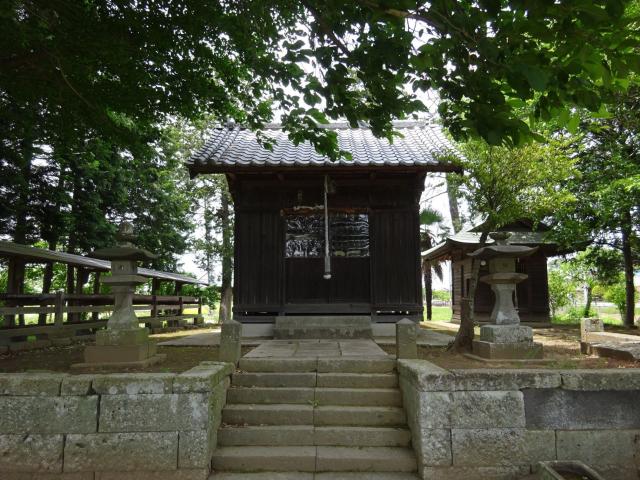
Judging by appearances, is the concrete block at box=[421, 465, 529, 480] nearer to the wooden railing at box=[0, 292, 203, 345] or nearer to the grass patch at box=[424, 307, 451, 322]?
the wooden railing at box=[0, 292, 203, 345]

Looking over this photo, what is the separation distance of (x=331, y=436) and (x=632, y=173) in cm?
1331

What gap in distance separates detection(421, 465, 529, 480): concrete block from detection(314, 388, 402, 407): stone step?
1033 mm

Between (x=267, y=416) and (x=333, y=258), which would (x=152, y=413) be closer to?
(x=267, y=416)

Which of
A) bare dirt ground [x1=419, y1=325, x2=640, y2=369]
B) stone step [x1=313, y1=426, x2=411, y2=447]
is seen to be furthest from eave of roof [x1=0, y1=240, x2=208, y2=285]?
bare dirt ground [x1=419, y1=325, x2=640, y2=369]

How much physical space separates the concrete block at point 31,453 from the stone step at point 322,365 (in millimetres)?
2394

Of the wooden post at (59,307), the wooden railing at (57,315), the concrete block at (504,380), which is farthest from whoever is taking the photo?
the wooden post at (59,307)

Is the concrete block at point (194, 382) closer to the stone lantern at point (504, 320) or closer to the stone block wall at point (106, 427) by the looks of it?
the stone block wall at point (106, 427)

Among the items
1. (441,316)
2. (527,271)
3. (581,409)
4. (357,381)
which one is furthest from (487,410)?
(441,316)

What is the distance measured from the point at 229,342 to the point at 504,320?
446cm

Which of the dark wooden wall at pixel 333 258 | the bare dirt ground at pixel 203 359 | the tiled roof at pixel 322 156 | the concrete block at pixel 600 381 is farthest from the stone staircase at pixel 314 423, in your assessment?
the tiled roof at pixel 322 156

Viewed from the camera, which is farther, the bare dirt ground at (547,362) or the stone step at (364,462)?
the bare dirt ground at (547,362)

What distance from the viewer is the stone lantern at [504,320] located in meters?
6.58

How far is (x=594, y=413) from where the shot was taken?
4.55m

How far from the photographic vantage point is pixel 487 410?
4.50 metres
